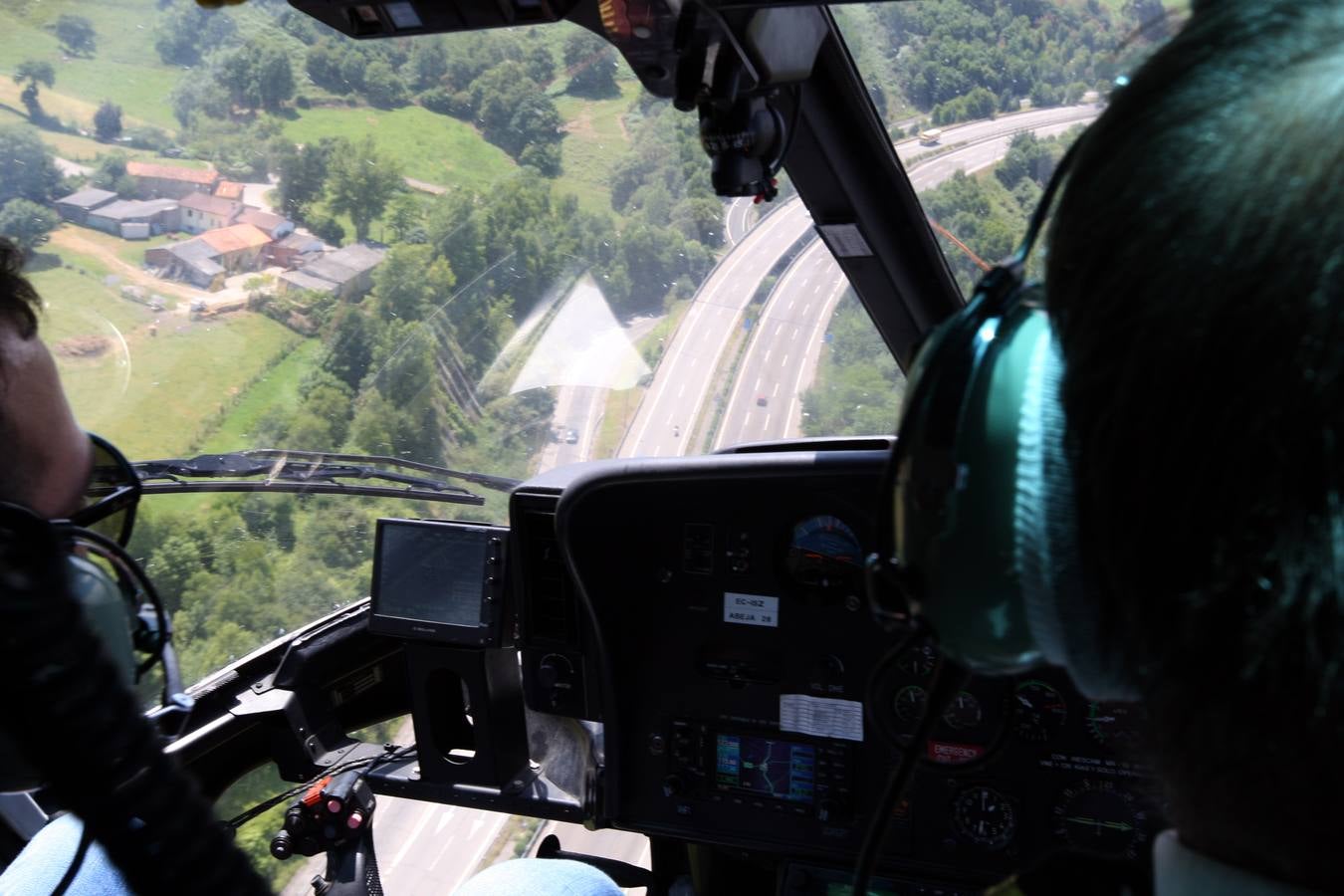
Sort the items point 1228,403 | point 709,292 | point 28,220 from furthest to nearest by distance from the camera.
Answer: point 709,292
point 28,220
point 1228,403

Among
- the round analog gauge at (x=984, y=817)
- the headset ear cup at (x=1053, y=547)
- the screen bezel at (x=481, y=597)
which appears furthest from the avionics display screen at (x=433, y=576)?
the headset ear cup at (x=1053, y=547)

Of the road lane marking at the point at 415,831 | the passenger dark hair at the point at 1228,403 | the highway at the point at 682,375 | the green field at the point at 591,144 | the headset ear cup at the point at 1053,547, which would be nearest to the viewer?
the passenger dark hair at the point at 1228,403

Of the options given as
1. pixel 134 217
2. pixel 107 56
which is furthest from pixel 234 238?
pixel 107 56

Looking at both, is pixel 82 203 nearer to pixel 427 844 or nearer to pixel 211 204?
pixel 211 204

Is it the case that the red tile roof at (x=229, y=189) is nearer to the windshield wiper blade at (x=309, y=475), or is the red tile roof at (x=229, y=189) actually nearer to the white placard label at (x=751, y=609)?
the windshield wiper blade at (x=309, y=475)

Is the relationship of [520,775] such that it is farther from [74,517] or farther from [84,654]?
[84,654]

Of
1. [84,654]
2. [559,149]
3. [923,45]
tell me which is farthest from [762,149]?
[84,654]

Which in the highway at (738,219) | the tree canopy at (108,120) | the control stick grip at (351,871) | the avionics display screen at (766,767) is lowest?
the control stick grip at (351,871)
